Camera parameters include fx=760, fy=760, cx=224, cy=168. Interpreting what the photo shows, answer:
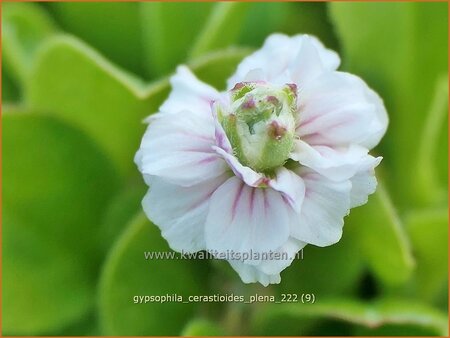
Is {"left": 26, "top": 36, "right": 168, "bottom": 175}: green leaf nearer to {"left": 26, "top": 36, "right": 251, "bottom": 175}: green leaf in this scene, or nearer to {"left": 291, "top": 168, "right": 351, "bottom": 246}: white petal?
{"left": 26, "top": 36, "right": 251, "bottom": 175}: green leaf

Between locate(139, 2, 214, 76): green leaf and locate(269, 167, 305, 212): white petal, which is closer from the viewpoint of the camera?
locate(269, 167, 305, 212): white petal

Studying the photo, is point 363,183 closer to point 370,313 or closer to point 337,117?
point 337,117

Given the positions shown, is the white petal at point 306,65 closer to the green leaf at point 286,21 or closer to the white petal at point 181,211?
the white petal at point 181,211

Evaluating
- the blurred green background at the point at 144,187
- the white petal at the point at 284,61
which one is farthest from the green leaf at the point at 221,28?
the white petal at the point at 284,61

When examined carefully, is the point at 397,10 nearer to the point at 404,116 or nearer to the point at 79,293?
the point at 404,116

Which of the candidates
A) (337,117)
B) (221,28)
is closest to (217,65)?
(221,28)

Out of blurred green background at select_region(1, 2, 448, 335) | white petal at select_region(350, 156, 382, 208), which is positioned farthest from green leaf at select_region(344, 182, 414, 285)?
white petal at select_region(350, 156, 382, 208)

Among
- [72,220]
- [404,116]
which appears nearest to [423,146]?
[404,116]
